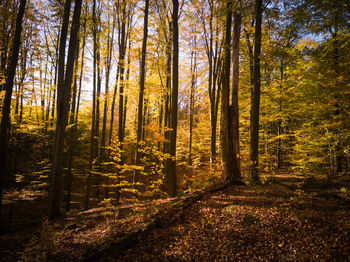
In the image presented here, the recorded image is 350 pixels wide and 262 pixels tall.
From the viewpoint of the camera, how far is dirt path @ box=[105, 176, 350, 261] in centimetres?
312

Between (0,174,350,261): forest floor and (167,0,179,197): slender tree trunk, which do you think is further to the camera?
(167,0,179,197): slender tree trunk

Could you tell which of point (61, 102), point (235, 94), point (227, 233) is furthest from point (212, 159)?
point (61, 102)

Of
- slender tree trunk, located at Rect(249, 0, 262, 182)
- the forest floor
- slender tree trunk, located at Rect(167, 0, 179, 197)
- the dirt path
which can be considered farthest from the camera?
slender tree trunk, located at Rect(167, 0, 179, 197)

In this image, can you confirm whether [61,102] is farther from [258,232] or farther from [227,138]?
[258,232]

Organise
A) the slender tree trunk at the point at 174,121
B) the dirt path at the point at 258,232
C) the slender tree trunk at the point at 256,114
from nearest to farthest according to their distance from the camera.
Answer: the dirt path at the point at 258,232
the slender tree trunk at the point at 256,114
the slender tree trunk at the point at 174,121

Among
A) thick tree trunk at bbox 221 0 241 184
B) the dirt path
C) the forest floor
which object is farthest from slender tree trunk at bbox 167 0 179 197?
the dirt path

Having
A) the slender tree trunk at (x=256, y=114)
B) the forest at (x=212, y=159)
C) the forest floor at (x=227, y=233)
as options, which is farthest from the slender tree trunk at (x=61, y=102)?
the slender tree trunk at (x=256, y=114)

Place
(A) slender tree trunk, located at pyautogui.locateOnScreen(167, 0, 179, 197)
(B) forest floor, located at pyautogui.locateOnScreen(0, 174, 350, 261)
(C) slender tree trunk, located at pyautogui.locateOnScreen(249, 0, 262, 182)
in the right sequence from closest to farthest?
1. (B) forest floor, located at pyautogui.locateOnScreen(0, 174, 350, 261)
2. (C) slender tree trunk, located at pyautogui.locateOnScreen(249, 0, 262, 182)
3. (A) slender tree trunk, located at pyautogui.locateOnScreen(167, 0, 179, 197)

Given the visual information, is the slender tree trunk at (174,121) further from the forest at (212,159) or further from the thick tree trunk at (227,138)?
the thick tree trunk at (227,138)

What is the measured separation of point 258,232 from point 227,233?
658 mm

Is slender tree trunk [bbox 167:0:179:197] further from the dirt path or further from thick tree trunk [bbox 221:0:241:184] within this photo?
the dirt path

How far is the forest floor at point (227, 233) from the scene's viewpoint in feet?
10.6

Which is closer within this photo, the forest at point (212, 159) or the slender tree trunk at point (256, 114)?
the forest at point (212, 159)

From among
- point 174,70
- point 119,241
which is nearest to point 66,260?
point 119,241
